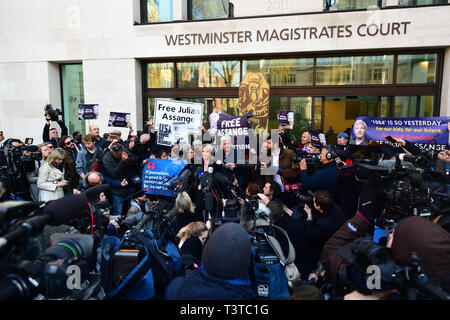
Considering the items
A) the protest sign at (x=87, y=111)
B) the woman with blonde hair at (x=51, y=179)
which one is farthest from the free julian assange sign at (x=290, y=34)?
the woman with blonde hair at (x=51, y=179)

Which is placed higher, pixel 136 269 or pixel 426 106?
pixel 426 106

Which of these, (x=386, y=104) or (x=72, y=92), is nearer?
(x=386, y=104)

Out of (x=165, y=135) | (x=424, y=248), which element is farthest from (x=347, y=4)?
(x=424, y=248)

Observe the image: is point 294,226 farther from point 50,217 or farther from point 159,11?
point 159,11

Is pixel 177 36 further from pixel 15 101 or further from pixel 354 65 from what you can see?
pixel 15 101

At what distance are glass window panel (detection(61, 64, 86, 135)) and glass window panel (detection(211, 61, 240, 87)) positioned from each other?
493 cm

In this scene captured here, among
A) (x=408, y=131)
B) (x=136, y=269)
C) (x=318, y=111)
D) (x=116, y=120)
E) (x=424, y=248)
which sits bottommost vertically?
(x=136, y=269)

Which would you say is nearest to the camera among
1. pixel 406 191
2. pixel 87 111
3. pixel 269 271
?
pixel 269 271

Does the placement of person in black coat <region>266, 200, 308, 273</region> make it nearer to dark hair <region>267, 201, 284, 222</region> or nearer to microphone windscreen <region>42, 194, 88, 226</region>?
dark hair <region>267, 201, 284, 222</region>

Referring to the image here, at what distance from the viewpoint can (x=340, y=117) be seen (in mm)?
9680

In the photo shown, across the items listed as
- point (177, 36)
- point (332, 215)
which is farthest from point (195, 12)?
point (332, 215)

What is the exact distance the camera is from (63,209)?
158cm

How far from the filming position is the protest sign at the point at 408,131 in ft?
17.7

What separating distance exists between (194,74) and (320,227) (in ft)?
27.0
